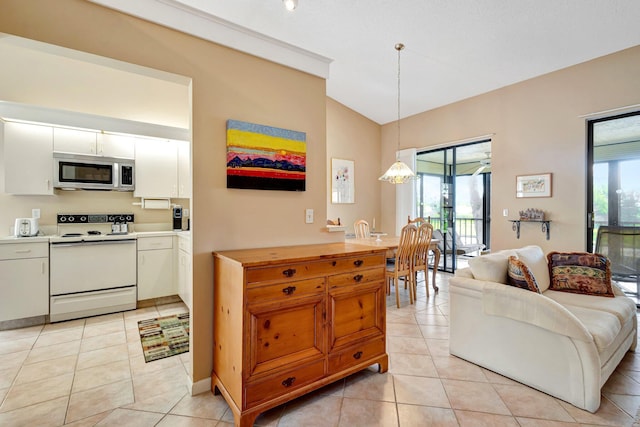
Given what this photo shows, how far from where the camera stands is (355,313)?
2.06 metres

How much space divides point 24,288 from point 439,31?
521cm

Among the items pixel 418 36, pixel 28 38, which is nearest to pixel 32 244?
pixel 28 38

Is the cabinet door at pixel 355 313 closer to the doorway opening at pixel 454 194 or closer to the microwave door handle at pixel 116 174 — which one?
the microwave door handle at pixel 116 174

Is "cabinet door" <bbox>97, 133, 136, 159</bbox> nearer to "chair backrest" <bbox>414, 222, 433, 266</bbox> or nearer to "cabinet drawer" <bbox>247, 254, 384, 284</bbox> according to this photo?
"cabinet drawer" <bbox>247, 254, 384, 284</bbox>

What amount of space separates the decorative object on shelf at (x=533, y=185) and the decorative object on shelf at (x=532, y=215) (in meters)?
0.22

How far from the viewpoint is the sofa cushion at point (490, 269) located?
2.30 meters

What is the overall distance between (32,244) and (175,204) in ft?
5.13

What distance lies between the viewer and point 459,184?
5293 mm

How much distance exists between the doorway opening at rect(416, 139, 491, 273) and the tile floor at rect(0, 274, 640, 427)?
306cm

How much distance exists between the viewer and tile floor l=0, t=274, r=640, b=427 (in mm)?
1700

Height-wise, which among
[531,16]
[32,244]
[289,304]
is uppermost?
[531,16]

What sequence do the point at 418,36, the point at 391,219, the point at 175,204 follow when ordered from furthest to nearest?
the point at 391,219 → the point at 175,204 → the point at 418,36

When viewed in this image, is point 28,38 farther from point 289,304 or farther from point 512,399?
point 512,399

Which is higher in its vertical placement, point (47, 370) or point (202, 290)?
point (202, 290)
